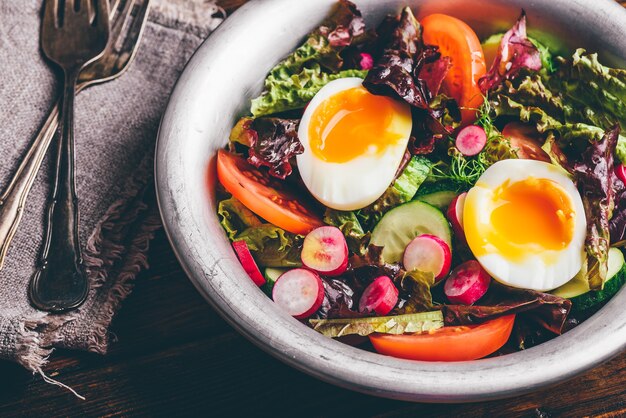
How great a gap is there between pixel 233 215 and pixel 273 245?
0.54 feet

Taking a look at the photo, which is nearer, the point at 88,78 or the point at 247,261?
the point at 247,261

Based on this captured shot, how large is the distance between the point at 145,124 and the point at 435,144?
3.51ft

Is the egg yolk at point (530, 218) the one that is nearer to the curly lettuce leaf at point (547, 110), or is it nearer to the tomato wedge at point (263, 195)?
the curly lettuce leaf at point (547, 110)

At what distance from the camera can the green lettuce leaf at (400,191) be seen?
7.03ft

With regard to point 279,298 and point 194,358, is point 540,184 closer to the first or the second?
point 279,298

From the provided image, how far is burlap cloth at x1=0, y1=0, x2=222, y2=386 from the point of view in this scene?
2182 millimetres

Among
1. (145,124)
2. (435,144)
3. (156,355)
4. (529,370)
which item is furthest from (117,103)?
(529,370)

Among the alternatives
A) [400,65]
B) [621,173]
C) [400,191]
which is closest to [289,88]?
[400,65]

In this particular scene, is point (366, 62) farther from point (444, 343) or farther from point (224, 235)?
point (444, 343)

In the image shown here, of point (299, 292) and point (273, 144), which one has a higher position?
point (273, 144)

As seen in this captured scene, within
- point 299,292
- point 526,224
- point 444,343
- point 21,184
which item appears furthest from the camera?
point 21,184

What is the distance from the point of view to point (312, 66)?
2301 mm

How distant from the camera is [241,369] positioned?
2232 millimetres

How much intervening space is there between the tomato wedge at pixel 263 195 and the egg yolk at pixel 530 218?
0.56 metres
